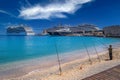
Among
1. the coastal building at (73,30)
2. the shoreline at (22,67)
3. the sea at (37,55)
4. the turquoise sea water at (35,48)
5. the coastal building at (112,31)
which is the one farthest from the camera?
the coastal building at (73,30)

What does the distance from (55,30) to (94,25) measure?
3997 cm

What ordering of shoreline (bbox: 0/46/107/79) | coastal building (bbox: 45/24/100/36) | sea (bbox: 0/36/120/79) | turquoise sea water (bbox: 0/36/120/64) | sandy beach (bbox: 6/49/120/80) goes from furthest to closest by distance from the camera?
1. coastal building (bbox: 45/24/100/36)
2. turquoise sea water (bbox: 0/36/120/64)
3. sea (bbox: 0/36/120/79)
4. shoreline (bbox: 0/46/107/79)
5. sandy beach (bbox: 6/49/120/80)

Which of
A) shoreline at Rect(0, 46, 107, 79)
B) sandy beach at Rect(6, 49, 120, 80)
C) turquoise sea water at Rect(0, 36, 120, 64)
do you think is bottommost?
turquoise sea water at Rect(0, 36, 120, 64)

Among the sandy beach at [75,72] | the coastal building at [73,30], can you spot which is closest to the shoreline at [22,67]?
the sandy beach at [75,72]

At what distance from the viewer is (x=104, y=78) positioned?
15.7 ft

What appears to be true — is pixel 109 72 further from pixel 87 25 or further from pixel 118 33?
pixel 87 25

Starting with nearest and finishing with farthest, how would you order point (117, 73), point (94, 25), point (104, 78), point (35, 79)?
point (104, 78), point (117, 73), point (35, 79), point (94, 25)

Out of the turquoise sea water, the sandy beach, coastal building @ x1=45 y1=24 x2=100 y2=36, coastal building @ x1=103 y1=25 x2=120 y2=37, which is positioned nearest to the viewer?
the sandy beach

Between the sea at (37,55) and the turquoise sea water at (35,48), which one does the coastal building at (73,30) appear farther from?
the sea at (37,55)

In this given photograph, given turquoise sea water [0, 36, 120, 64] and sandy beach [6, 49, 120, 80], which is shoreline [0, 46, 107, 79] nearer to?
sandy beach [6, 49, 120, 80]

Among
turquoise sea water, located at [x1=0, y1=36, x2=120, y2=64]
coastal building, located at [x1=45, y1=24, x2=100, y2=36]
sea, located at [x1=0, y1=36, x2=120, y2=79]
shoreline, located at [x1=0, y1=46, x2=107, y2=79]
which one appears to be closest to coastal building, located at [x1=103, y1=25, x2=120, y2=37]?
coastal building, located at [x1=45, y1=24, x2=100, y2=36]

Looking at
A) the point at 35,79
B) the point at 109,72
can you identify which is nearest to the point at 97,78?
the point at 109,72

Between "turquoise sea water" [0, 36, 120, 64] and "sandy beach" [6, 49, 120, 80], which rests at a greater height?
"sandy beach" [6, 49, 120, 80]

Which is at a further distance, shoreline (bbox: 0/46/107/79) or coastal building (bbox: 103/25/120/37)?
coastal building (bbox: 103/25/120/37)
